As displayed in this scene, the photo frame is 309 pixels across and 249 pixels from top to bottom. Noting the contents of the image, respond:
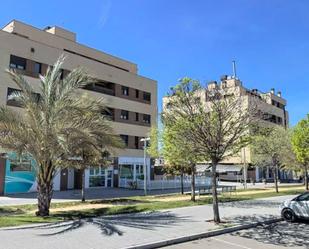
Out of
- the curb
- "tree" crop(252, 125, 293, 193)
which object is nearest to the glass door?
"tree" crop(252, 125, 293, 193)

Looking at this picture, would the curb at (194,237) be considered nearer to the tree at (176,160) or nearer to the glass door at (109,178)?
the tree at (176,160)

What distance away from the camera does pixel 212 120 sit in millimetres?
13445

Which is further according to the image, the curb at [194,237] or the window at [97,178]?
the window at [97,178]

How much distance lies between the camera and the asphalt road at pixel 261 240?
10.1 m

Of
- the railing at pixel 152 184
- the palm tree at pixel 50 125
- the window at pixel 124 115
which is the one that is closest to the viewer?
the palm tree at pixel 50 125

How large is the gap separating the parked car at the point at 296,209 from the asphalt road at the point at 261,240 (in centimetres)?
103

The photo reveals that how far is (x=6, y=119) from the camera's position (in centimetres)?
1493

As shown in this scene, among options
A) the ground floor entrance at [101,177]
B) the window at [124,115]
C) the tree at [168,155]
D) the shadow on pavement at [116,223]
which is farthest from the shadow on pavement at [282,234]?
the window at [124,115]

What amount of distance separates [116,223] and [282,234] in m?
5.90

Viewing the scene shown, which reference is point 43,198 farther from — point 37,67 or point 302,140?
point 302,140

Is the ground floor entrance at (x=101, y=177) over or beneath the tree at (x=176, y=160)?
beneath

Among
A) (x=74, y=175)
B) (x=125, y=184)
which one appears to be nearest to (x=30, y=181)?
(x=74, y=175)

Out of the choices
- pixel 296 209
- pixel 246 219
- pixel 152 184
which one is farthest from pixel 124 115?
pixel 296 209

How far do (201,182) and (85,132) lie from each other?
30880 millimetres
